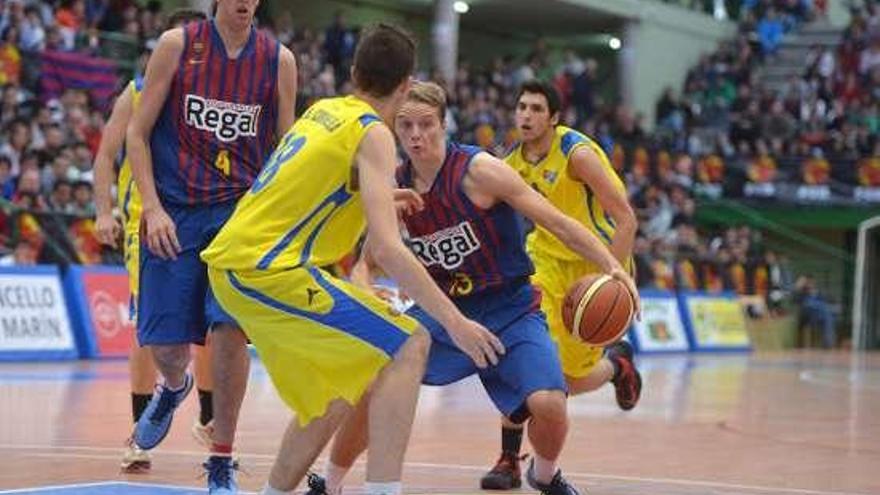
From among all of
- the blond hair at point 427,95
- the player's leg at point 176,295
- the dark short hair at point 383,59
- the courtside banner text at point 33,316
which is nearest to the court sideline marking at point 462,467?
the player's leg at point 176,295

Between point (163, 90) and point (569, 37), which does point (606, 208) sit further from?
point (569, 37)

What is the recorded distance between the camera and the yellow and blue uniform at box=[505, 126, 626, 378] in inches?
334

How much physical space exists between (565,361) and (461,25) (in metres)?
29.8

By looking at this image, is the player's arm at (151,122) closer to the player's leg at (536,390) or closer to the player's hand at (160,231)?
the player's hand at (160,231)

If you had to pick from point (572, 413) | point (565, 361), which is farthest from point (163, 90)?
point (572, 413)

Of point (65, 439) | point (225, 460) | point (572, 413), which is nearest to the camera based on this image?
point (225, 460)

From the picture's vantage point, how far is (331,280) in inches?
230

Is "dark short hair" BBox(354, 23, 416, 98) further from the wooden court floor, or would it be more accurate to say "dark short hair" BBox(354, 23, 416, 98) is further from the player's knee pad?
the wooden court floor

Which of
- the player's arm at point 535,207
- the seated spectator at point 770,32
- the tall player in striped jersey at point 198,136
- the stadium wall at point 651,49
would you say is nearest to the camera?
the player's arm at point 535,207

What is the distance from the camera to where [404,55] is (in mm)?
5668

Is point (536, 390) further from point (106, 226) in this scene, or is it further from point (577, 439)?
point (577, 439)

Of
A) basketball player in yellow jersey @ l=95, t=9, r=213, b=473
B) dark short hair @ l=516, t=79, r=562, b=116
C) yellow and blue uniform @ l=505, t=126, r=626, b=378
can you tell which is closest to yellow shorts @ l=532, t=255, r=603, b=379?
yellow and blue uniform @ l=505, t=126, r=626, b=378

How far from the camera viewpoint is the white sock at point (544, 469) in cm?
714

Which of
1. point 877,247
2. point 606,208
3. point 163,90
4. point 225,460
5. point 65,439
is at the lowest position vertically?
point 877,247
